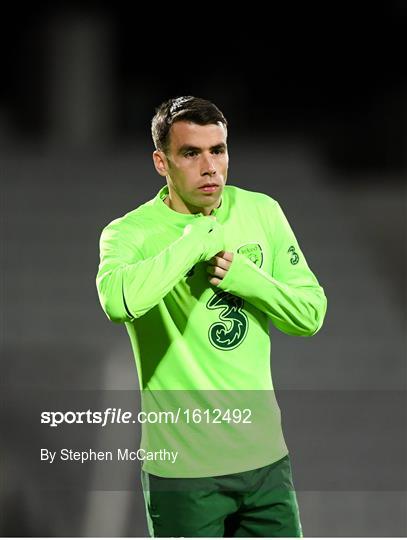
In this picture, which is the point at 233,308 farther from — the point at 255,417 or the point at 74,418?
the point at 74,418

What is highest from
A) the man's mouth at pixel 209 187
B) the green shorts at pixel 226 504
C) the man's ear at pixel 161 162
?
the man's ear at pixel 161 162

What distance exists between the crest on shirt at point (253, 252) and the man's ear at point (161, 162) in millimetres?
260

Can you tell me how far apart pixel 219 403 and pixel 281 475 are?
0.23 meters

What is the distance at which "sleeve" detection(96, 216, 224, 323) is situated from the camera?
1.88 metres

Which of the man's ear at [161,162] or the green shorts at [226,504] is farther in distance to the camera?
the man's ear at [161,162]

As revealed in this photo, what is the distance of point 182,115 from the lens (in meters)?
2.04

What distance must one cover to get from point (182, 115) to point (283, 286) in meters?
0.46

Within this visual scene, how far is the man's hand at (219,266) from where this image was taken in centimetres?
199

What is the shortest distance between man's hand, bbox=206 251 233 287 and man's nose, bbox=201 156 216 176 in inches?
7.4

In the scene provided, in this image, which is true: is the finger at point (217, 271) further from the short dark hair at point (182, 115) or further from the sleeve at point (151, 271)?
→ the short dark hair at point (182, 115)

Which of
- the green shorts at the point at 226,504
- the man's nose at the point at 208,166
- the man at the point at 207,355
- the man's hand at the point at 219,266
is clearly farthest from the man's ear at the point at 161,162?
the green shorts at the point at 226,504

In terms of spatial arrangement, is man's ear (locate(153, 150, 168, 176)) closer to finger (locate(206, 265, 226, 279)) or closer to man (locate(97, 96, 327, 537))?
man (locate(97, 96, 327, 537))

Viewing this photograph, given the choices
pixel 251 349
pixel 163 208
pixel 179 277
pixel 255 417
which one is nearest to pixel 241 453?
pixel 255 417

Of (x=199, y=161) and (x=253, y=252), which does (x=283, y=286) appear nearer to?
(x=253, y=252)
